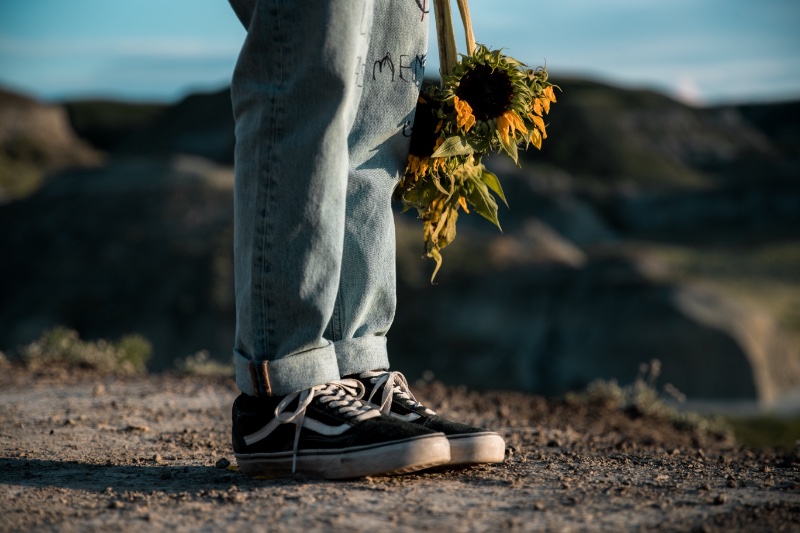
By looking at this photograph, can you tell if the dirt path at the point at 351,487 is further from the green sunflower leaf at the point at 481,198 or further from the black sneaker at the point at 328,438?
the green sunflower leaf at the point at 481,198

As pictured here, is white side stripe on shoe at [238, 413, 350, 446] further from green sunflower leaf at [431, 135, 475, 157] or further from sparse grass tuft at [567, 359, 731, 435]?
sparse grass tuft at [567, 359, 731, 435]

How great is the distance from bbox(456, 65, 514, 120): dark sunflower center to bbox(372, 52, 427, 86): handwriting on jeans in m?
0.15

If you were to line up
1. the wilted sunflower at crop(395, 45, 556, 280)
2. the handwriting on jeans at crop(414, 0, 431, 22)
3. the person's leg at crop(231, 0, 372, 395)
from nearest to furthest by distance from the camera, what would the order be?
1. the person's leg at crop(231, 0, 372, 395)
2. the handwriting on jeans at crop(414, 0, 431, 22)
3. the wilted sunflower at crop(395, 45, 556, 280)

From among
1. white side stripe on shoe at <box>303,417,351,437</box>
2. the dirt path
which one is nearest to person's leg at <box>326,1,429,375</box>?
white side stripe on shoe at <box>303,417,351,437</box>

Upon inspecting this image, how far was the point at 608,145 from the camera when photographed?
6034cm

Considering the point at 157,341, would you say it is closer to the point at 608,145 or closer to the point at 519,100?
the point at 519,100

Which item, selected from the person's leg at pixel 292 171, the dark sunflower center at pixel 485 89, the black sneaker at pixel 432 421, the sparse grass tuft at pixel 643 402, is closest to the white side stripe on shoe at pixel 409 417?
the black sneaker at pixel 432 421

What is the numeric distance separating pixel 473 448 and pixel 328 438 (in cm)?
43

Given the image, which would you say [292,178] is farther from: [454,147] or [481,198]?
[481,198]

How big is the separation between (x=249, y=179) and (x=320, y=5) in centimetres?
52

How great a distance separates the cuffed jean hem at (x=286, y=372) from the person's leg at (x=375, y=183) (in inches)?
4.7

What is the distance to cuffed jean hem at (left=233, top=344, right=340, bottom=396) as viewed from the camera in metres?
2.66

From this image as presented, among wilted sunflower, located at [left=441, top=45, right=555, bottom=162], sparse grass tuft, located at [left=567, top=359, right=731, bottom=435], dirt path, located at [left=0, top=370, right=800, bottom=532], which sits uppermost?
wilted sunflower, located at [left=441, top=45, right=555, bottom=162]

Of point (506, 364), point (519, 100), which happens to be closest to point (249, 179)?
point (519, 100)
